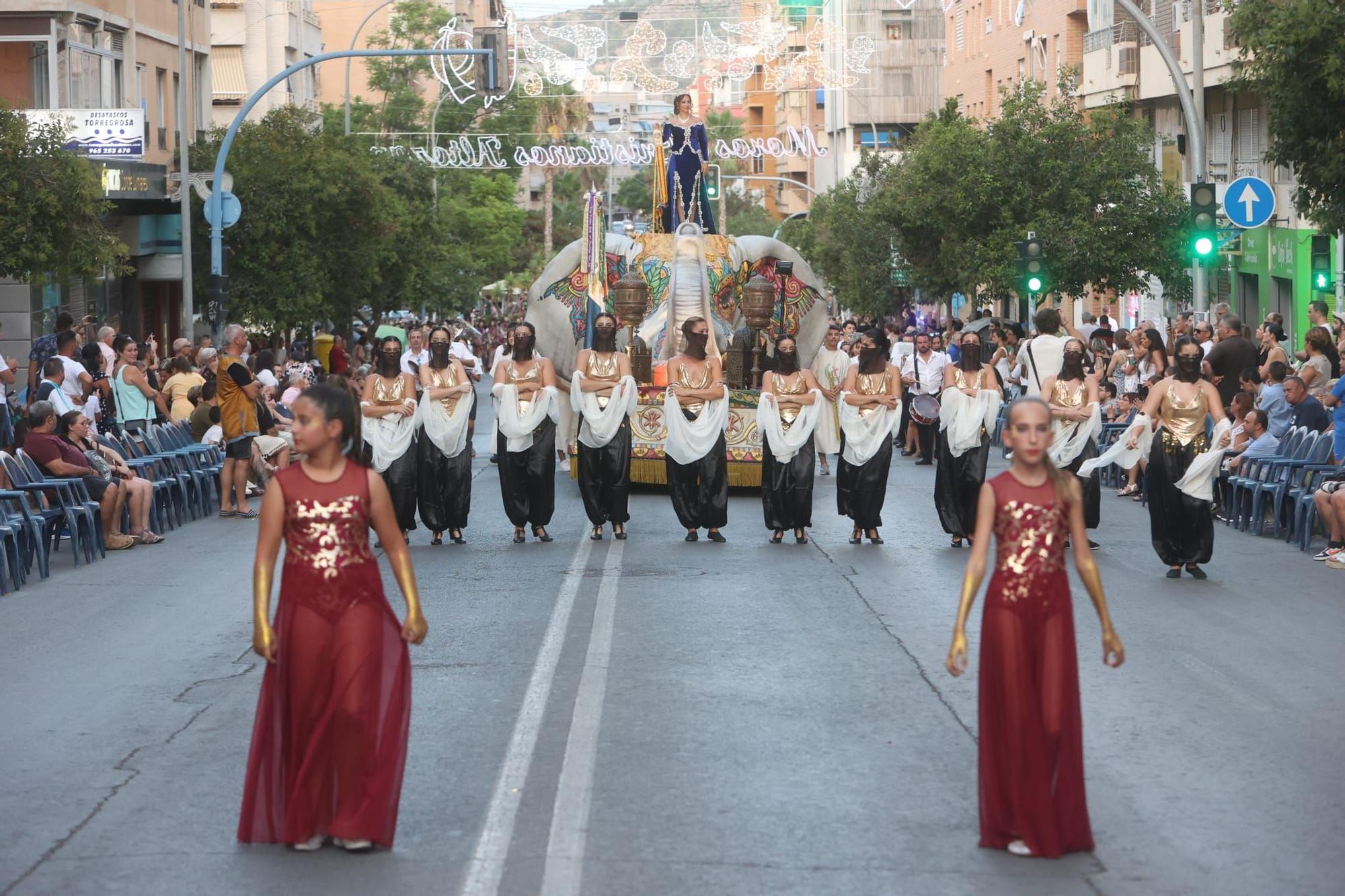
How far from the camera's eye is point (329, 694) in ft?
22.7

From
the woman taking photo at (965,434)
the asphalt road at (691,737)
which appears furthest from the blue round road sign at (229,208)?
the woman taking photo at (965,434)

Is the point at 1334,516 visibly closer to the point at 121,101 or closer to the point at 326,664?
the point at 326,664

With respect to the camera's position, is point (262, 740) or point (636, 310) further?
point (636, 310)

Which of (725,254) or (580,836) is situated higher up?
(725,254)

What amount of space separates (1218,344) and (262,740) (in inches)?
665

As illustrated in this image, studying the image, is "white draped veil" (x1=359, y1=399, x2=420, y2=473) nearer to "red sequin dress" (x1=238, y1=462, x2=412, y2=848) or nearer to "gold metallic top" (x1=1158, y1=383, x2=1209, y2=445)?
"gold metallic top" (x1=1158, y1=383, x2=1209, y2=445)

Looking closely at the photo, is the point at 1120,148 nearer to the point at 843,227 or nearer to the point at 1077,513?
the point at 843,227

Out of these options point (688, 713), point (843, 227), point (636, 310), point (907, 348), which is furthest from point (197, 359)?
point (843, 227)

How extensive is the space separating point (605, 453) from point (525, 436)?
68cm

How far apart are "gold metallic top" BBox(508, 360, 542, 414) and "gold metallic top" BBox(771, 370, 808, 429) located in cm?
199

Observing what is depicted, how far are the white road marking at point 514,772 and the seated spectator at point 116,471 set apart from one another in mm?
5901

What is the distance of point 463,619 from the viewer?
499 inches

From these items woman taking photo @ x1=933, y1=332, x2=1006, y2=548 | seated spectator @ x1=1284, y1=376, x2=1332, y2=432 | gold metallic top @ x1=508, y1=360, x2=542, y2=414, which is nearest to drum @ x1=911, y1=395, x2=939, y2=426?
woman taking photo @ x1=933, y1=332, x2=1006, y2=548

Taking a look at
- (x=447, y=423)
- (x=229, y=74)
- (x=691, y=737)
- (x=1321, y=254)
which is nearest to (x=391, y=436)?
(x=447, y=423)
